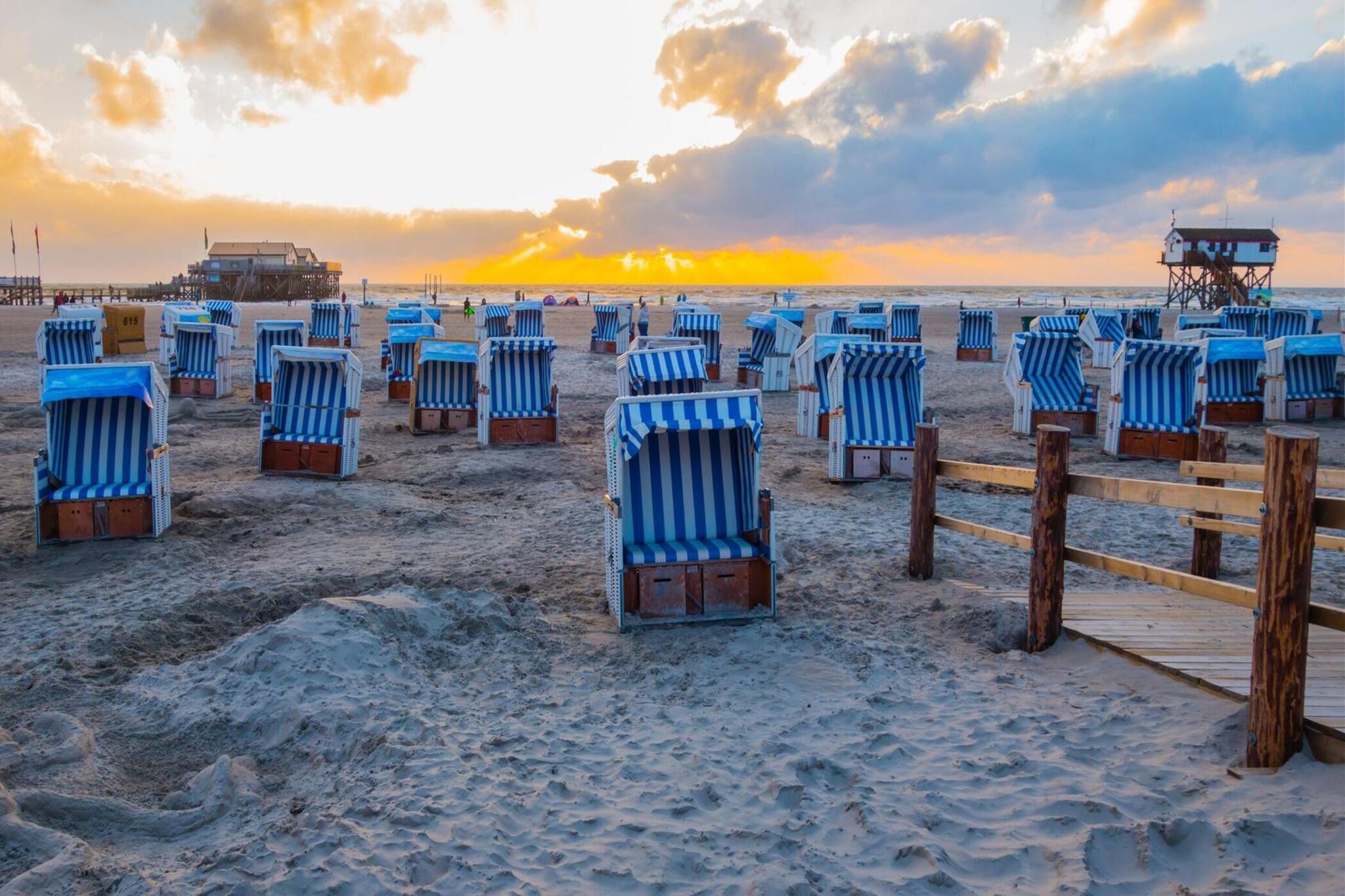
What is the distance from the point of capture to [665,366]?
10625 millimetres

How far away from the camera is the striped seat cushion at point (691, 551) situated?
632cm

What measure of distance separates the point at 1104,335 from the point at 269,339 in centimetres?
1864

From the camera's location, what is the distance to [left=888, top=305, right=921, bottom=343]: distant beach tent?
26.8 m

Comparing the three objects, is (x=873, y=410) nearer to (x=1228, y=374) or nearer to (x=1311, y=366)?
(x=1228, y=374)

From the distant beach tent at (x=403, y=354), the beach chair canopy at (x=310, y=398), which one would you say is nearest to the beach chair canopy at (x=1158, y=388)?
the beach chair canopy at (x=310, y=398)

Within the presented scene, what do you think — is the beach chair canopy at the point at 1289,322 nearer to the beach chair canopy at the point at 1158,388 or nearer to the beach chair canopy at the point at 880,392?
the beach chair canopy at the point at 1158,388

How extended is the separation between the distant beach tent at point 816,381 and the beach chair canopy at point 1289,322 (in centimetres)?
1252

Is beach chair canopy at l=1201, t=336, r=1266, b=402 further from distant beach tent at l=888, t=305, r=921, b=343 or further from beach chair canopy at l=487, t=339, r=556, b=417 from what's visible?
distant beach tent at l=888, t=305, r=921, b=343

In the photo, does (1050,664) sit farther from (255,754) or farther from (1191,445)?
(1191,445)

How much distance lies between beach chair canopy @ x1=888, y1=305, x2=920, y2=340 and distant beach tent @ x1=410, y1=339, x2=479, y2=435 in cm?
1505

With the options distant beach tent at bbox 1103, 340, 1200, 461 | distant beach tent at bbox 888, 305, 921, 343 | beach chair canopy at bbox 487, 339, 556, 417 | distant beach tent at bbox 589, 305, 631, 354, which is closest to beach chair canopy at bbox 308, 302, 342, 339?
distant beach tent at bbox 589, 305, 631, 354

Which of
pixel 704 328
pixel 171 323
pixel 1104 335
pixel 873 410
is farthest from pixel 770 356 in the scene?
pixel 171 323

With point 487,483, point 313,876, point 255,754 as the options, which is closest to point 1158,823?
point 313,876

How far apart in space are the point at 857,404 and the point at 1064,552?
5.48m
